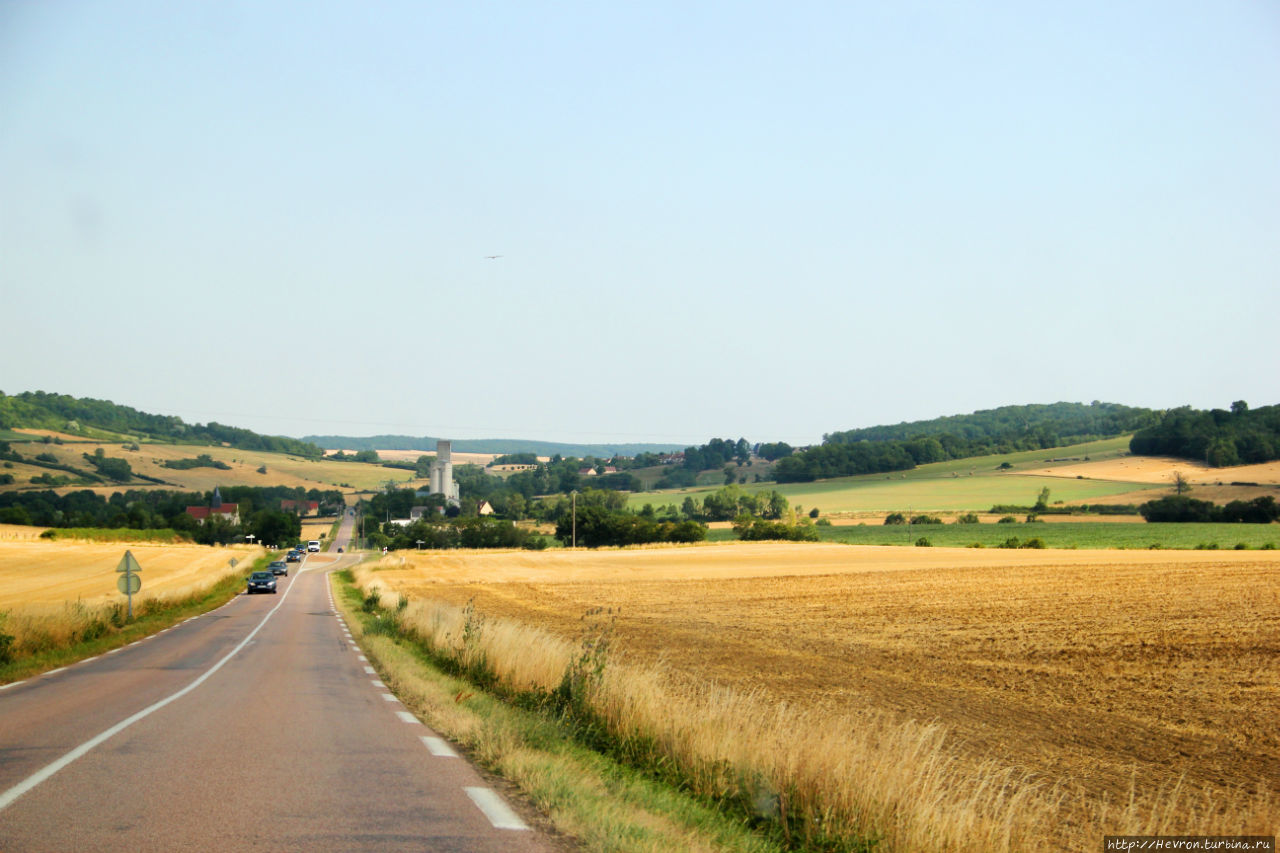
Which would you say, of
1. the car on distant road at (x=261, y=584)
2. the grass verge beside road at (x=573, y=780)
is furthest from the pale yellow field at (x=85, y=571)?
the grass verge beside road at (x=573, y=780)

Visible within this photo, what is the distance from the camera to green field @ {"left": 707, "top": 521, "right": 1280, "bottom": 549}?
76500 millimetres

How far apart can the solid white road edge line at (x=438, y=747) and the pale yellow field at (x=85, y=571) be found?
1164 inches

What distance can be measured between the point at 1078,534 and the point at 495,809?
88920 millimetres

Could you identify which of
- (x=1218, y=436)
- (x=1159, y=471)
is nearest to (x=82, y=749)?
(x=1159, y=471)

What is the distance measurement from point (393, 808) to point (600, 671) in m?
4.24

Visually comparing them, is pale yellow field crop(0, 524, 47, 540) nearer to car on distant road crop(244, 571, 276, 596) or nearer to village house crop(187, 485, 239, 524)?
village house crop(187, 485, 239, 524)

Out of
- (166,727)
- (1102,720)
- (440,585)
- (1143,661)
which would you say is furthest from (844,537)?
(166,727)

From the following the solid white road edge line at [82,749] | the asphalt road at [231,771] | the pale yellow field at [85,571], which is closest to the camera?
the asphalt road at [231,771]

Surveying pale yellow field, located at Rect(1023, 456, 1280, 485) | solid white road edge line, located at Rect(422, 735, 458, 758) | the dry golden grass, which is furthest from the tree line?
solid white road edge line, located at Rect(422, 735, 458, 758)

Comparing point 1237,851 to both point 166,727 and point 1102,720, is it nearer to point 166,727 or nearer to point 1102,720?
point 1102,720

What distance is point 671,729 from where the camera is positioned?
30.0ft

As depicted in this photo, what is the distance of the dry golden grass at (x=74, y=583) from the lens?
2188 centimetres

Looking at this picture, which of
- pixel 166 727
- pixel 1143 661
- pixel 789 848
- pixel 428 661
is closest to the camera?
pixel 789 848

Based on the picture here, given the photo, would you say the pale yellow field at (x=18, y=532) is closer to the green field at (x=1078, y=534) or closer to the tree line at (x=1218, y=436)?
the green field at (x=1078, y=534)
